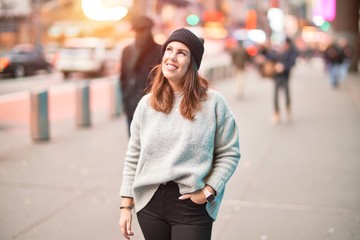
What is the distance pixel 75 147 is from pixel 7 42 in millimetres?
27016

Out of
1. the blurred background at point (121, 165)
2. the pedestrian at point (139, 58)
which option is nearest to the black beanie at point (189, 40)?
the blurred background at point (121, 165)

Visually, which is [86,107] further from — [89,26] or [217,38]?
[217,38]

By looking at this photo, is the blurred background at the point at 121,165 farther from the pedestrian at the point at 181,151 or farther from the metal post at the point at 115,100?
the pedestrian at the point at 181,151

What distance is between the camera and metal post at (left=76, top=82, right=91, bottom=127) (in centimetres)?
1120

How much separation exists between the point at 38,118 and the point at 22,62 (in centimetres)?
1965

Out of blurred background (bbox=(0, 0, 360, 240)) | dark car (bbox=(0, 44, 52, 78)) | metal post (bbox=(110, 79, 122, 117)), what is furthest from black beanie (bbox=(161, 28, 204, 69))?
dark car (bbox=(0, 44, 52, 78))

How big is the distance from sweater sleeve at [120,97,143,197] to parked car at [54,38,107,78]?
2419 cm

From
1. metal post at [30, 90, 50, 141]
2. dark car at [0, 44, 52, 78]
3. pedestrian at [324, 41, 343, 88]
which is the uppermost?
metal post at [30, 90, 50, 141]

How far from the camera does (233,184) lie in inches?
270

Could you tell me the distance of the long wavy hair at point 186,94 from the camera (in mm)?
2779

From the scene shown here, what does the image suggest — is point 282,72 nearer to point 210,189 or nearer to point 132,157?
point 132,157

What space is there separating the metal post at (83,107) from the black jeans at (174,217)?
8550 mm

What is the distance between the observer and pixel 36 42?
3759 cm

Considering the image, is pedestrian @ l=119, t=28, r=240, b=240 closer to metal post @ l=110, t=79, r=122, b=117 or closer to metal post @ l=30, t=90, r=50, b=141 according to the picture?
metal post @ l=30, t=90, r=50, b=141
